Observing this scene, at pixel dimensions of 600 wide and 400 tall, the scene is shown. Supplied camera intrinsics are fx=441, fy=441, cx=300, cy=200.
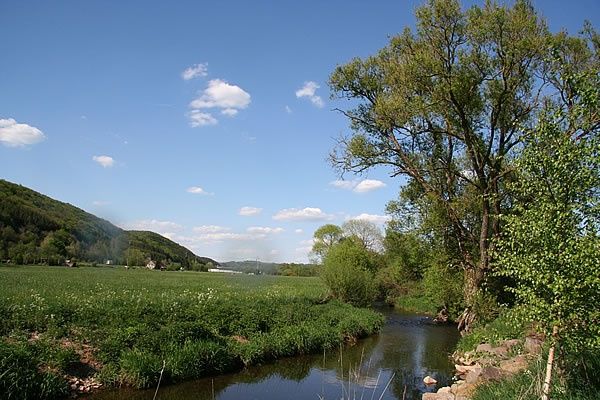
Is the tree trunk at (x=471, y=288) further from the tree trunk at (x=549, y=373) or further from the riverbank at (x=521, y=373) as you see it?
the tree trunk at (x=549, y=373)

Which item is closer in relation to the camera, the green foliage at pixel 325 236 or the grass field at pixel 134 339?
the grass field at pixel 134 339

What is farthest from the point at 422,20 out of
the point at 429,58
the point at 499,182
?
the point at 499,182

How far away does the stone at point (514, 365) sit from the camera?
11.2 metres

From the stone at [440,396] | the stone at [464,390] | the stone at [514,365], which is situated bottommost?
the stone at [440,396]

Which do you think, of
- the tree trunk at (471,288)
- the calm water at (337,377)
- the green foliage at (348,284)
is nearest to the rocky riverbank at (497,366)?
the calm water at (337,377)

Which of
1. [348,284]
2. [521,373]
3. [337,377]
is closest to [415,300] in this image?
[348,284]

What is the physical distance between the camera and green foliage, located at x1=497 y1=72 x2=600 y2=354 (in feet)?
23.2

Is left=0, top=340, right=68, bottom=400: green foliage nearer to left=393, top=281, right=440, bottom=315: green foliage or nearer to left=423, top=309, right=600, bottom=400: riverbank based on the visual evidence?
left=423, top=309, right=600, bottom=400: riverbank

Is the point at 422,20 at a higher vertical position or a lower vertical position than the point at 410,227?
higher

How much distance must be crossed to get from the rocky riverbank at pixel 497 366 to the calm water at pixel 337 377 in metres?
1.62

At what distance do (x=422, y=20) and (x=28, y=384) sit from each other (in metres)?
20.0

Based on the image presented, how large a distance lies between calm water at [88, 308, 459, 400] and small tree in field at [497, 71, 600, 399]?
13.0 ft

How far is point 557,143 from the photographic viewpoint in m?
7.85

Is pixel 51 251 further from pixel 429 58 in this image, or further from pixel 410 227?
pixel 429 58
